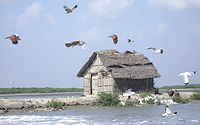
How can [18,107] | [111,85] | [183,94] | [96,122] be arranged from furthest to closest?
1. [183,94]
2. [111,85]
3. [18,107]
4. [96,122]

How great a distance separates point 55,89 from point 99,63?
48.5 m

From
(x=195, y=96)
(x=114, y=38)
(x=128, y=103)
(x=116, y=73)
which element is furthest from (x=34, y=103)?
(x=195, y=96)

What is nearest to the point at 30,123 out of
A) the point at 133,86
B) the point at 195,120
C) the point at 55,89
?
the point at 195,120

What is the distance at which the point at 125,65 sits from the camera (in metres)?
36.6

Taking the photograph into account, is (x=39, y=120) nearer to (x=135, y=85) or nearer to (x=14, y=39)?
(x=14, y=39)

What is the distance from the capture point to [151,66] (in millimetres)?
39094

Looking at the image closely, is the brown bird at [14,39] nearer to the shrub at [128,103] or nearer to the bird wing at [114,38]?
the bird wing at [114,38]

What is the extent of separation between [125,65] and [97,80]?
2.62 metres

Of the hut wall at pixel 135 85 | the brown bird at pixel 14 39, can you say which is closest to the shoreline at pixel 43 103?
the hut wall at pixel 135 85

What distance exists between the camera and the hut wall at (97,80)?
35.4 m

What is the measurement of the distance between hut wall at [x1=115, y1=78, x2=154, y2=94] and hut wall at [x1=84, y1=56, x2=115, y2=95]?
0.69 meters

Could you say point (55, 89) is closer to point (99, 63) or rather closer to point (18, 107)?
point (99, 63)

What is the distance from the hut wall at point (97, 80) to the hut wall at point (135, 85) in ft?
2.27

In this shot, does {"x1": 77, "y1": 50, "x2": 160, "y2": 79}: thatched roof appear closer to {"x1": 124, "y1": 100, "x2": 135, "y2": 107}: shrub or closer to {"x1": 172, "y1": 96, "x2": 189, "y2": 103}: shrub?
{"x1": 172, "y1": 96, "x2": 189, "y2": 103}: shrub
